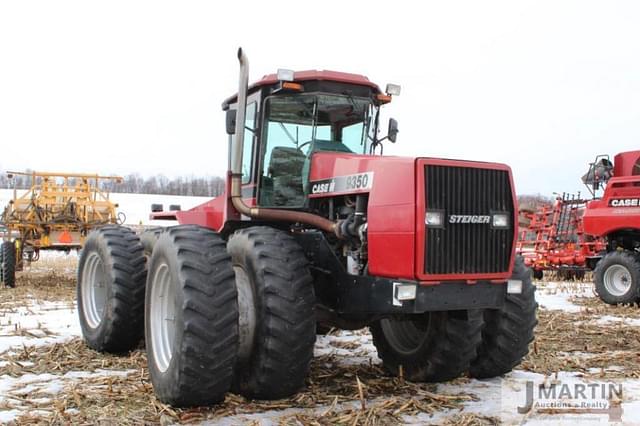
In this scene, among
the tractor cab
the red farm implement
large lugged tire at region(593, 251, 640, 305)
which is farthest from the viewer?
the red farm implement

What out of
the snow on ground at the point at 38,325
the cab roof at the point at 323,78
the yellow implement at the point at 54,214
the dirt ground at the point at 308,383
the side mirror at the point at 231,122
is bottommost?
the snow on ground at the point at 38,325

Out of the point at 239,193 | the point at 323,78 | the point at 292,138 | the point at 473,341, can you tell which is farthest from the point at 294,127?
the point at 473,341

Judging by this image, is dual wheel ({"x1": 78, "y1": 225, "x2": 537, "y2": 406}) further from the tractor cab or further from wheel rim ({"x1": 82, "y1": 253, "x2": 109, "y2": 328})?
wheel rim ({"x1": 82, "y1": 253, "x2": 109, "y2": 328})

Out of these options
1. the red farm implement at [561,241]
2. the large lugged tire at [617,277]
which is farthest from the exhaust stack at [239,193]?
the red farm implement at [561,241]

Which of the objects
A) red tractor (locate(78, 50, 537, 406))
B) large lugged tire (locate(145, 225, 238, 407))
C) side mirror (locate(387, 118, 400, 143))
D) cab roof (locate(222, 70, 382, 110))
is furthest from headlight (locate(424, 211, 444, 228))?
side mirror (locate(387, 118, 400, 143))

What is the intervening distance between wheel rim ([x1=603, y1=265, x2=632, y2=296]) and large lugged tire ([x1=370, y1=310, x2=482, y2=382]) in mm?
8043

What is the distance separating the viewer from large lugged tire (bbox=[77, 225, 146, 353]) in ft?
Result: 21.6

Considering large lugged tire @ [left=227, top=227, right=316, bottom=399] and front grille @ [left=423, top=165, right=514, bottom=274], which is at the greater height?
front grille @ [left=423, top=165, right=514, bottom=274]

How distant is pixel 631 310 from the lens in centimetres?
1127

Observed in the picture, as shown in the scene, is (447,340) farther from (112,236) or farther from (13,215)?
(13,215)

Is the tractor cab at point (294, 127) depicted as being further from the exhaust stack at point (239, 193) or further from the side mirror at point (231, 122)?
the side mirror at point (231, 122)

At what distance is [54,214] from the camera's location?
47.2 feet

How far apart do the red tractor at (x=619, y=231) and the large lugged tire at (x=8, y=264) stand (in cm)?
1188

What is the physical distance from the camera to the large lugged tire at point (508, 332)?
547cm
